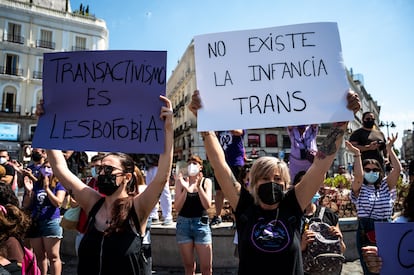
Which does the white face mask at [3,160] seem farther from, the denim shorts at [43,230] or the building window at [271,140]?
the building window at [271,140]

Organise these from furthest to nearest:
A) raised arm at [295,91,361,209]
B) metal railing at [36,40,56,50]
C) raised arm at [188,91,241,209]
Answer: metal railing at [36,40,56,50] < raised arm at [188,91,241,209] < raised arm at [295,91,361,209]

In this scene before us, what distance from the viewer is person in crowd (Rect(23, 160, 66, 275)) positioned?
4.09m

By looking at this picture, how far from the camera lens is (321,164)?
218 cm

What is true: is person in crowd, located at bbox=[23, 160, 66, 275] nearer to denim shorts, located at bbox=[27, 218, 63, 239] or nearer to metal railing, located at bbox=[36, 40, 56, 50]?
denim shorts, located at bbox=[27, 218, 63, 239]

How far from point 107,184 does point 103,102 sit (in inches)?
27.1

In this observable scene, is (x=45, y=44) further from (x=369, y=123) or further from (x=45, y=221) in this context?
(x=369, y=123)

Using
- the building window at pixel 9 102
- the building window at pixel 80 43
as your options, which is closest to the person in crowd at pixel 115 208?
the building window at pixel 9 102

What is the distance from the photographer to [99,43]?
3950 cm

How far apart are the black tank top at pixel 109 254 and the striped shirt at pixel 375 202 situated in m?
3.09

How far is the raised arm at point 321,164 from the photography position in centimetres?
214

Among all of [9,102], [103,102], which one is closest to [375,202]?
A: [103,102]

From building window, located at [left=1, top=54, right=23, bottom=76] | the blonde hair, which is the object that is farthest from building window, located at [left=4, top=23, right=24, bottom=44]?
the blonde hair

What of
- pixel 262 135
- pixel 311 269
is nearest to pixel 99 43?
pixel 262 135

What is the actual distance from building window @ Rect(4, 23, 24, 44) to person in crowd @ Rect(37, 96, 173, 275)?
A: 1597 inches
